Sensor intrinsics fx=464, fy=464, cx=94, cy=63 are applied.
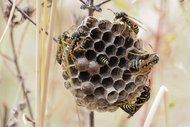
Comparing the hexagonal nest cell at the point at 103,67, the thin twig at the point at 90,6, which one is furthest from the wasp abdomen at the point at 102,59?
the thin twig at the point at 90,6

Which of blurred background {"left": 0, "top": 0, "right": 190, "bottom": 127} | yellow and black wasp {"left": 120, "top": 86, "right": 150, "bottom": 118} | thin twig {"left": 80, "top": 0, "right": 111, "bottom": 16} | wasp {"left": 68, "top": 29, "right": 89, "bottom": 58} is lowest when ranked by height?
yellow and black wasp {"left": 120, "top": 86, "right": 150, "bottom": 118}

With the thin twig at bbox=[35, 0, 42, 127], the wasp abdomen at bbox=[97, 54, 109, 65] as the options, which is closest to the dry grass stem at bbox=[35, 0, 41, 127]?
the thin twig at bbox=[35, 0, 42, 127]

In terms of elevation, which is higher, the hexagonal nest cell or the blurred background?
the blurred background

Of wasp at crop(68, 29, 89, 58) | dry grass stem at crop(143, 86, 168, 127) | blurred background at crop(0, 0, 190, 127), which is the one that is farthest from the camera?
blurred background at crop(0, 0, 190, 127)

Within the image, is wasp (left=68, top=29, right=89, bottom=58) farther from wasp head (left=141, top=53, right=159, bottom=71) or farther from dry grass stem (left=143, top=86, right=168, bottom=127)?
dry grass stem (left=143, top=86, right=168, bottom=127)

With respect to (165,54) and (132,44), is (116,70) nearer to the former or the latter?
(132,44)

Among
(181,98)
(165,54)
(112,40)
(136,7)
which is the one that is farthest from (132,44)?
(181,98)

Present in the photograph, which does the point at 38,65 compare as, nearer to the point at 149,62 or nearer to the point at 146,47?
the point at 149,62

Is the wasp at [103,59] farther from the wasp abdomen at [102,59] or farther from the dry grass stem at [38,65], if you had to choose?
the dry grass stem at [38,65]
